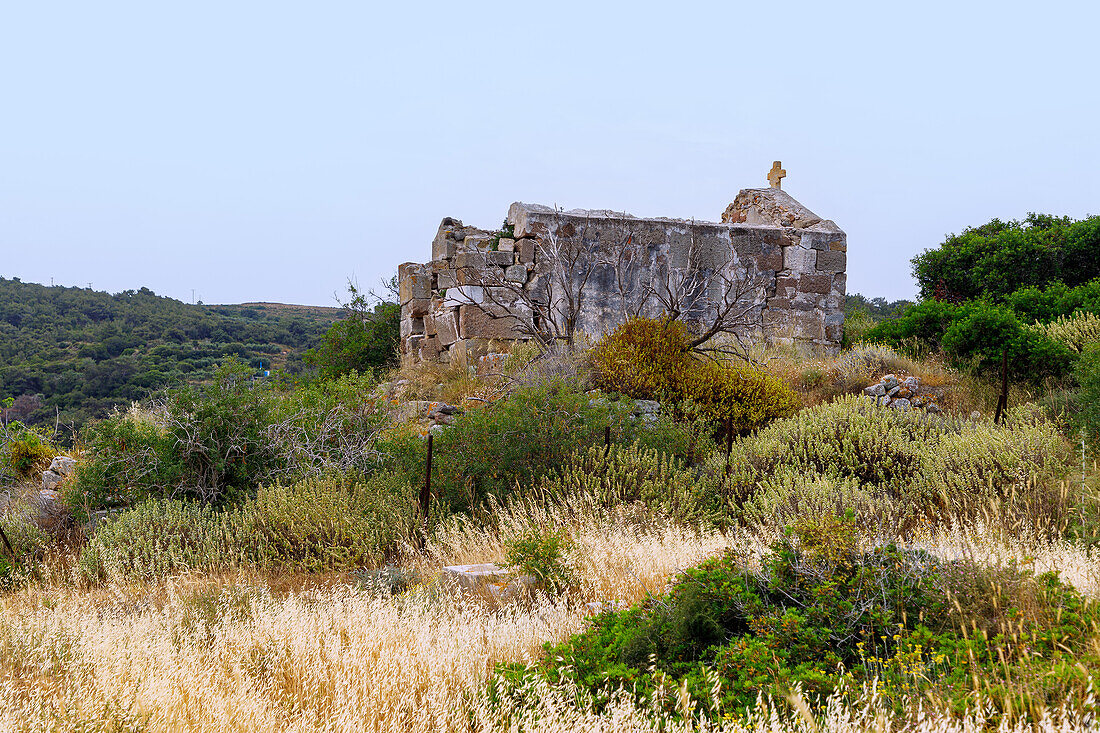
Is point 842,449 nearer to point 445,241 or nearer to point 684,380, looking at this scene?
point 684,380

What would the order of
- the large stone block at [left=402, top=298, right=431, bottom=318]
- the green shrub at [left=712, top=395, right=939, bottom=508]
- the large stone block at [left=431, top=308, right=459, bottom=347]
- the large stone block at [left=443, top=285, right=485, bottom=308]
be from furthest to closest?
the large stone block at [left=402, top=298, right=431, bottom=318]
the large stone block at [left=431, top=308, right=459, bottom=347]
the large stone block at [left=443, top=285, right=485, bottom=308]
the green shrub at [left=712, top=395, right=939, bottom=508]

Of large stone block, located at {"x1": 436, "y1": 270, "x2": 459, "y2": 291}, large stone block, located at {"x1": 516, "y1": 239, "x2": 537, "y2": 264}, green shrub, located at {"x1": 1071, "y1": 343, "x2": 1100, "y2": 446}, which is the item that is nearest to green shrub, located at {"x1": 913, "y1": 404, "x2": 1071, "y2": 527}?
green shrub, located at {"x1": 1071, "y1": 343, "x2": 1100, "y2": 446}

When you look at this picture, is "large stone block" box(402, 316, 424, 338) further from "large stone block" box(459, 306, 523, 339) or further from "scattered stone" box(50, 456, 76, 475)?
"scattered stone" box(50, 456, 76, 475)

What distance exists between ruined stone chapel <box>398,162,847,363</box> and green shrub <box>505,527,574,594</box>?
17.2 feet

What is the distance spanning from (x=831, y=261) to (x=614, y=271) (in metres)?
3.62

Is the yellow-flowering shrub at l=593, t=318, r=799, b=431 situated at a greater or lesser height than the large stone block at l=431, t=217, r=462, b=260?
lesser

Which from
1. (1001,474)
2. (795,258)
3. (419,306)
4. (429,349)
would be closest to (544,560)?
(1001,474)

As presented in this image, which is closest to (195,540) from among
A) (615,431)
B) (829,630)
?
(615,431)

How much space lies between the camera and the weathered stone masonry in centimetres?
1084

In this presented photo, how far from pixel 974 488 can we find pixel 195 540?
5.96m

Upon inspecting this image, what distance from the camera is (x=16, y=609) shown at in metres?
4.73

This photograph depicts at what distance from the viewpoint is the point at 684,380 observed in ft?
28.8

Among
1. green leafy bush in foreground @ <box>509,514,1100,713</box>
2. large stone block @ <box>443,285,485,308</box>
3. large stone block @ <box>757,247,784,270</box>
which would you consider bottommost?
green leafy bush in foreground @ <box>509,514,1100,713</box>

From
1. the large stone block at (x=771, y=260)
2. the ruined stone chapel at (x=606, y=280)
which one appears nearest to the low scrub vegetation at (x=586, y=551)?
the ruined stone chapel at (x=606, y=280)
